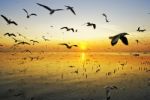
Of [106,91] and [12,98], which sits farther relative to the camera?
[106,91]

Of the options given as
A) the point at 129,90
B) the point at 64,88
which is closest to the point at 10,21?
the point at 64,88

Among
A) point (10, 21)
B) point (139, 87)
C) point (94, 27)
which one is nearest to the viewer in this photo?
point (94, 27)

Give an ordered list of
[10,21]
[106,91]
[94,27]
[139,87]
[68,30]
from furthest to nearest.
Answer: [139,87] < [106,91] < [68,30] < [10,21] < [94,27]

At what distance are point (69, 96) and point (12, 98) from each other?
5.02 meters

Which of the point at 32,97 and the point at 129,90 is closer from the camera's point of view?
the point at 32,97

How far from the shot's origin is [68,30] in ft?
57.8

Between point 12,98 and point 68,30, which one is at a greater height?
point 68,30

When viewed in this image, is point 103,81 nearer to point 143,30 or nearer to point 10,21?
point 143,30

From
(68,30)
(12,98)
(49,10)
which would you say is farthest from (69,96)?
(49,10)

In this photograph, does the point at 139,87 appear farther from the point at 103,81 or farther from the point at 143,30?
the point at 143,30

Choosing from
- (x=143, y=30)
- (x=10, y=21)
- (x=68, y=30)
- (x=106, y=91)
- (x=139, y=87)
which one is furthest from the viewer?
(x=139, y=87)

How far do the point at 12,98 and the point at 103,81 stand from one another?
12.2 m

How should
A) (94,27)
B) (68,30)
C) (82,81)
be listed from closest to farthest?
(94,27) < (68,30) < (82,81)

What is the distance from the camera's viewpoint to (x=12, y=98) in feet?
69.2
